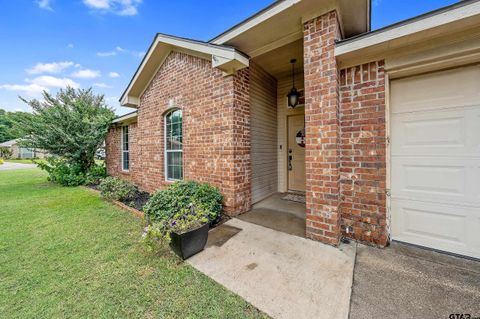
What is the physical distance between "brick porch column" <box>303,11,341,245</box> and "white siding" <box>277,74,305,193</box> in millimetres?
2490

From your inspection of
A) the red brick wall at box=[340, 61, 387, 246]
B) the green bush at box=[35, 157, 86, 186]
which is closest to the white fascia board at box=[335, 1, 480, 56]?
the red brick wall at box=[340, 61, 387, 246]

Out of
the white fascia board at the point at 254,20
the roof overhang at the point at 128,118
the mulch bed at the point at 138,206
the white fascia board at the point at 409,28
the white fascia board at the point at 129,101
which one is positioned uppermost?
the white fascia board at the point at 254,20

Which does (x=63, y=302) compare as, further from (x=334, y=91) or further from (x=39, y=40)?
(x=39, y=40)

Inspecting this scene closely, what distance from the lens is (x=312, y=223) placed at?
2842 mm

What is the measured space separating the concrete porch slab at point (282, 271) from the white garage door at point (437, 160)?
1056 mm

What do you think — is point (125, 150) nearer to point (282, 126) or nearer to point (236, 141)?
point (236, 141)

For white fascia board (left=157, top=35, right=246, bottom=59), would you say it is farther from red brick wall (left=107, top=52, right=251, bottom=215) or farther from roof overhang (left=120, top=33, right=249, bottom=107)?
red brick wall (left=107, top=52, right=251, bottom=215)

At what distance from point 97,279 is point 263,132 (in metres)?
4.28

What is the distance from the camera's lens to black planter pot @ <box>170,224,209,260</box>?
2414mm

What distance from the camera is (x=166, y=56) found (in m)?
5.36

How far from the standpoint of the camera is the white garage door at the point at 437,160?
2.27 m

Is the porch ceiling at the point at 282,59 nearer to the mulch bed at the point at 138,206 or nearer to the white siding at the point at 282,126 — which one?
the white siding at the point at 282,126

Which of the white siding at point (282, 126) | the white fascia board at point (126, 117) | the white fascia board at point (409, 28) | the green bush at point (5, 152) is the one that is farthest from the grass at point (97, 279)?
the green bush at point (5, 152)

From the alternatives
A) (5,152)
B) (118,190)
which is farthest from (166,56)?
(5,152)
